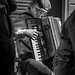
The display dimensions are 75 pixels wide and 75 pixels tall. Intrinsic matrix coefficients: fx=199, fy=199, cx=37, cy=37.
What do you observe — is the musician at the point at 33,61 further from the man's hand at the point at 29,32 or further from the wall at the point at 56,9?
the wall at the point at 56,9

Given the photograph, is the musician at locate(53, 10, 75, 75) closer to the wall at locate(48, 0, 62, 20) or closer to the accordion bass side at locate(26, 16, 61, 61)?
the accordion bass side at locate(26, 16, 61, 61)

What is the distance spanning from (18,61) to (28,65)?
29 cm

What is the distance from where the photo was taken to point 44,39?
3.37 metres

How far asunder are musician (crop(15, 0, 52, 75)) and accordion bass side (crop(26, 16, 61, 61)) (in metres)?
0.13

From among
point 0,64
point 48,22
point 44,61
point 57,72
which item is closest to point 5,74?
point 0,64

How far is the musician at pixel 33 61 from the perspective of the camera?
297 cm

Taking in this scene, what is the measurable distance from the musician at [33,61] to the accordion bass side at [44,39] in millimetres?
128

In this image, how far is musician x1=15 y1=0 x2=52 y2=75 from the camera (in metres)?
2.97

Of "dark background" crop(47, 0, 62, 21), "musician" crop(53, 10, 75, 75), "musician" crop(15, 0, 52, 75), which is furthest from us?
"dark background" crop(47, 0, 62, 21)

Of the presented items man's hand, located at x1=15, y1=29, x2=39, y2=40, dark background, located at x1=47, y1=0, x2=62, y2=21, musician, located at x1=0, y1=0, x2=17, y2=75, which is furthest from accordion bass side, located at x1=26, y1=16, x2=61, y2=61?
dark background, located at x1=47, y1=0, x2=62, y2=21

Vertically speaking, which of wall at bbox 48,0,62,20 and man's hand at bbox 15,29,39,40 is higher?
wall at bbox 48,0,62,20

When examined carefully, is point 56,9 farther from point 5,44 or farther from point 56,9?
point 5,44

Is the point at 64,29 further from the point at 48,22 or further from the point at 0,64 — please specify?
the point at 48,22

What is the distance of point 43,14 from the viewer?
143 inches
